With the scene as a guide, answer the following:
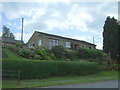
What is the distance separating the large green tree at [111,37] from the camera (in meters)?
49.4

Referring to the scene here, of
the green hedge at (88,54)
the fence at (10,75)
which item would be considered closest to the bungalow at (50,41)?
the green hedge at (88,54)

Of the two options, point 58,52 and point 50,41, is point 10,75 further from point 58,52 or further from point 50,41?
point 50,41

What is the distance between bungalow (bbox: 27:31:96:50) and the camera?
163 ft

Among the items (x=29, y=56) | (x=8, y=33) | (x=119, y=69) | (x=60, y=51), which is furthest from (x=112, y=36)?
(x=8, y=33)

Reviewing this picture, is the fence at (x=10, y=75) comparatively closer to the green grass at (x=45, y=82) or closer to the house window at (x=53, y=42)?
the green grass at (x=45, y=82)

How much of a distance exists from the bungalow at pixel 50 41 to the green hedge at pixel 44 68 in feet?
55.4

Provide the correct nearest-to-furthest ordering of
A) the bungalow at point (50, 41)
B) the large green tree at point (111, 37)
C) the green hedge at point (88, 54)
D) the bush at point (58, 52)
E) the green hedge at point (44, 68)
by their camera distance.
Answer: the green hedge at point (44, 68)
the bush at point (58, 52)
the green hedge at point (88, 54)
the large green tree at point (111, 37)
the bungalow at point (50, 41)

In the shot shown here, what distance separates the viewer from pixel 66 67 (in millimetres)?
29672

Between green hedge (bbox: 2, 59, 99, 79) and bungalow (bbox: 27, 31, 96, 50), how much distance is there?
665 inches

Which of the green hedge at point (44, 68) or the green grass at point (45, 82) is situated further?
the green hedge at point (44, 68)

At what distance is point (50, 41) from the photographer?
4950cm

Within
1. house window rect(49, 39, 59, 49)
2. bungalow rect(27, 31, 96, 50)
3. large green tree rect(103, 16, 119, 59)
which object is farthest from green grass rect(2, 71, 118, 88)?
large green tree rect(103, 16, 119, 59)

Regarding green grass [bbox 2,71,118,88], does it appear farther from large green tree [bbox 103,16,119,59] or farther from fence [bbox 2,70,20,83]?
large green tree [bbox 103,16,119,59]

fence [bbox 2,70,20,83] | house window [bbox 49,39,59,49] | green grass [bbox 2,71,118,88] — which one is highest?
house window [bbox 49,39,59,49]
